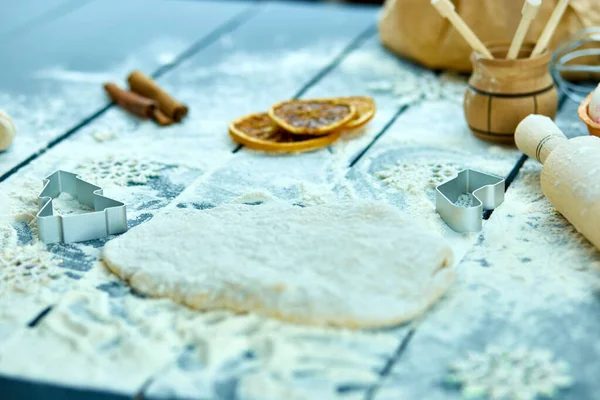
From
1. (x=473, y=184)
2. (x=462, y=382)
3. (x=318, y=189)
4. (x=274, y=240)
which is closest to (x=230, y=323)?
(x=274, y=240)

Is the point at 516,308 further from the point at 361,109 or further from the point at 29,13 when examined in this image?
the point at 29,13

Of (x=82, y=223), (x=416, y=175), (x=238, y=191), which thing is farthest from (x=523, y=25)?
(x=82, y=223)

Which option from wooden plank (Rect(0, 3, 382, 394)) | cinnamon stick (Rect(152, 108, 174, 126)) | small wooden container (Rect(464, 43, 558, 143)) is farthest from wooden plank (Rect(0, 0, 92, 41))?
small wooden container (Rect(464, 43, 558, 143))

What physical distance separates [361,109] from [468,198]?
0.36 m

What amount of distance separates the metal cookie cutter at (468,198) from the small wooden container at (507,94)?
178mm

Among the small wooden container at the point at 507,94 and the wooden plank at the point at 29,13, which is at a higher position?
the small wooden container at the point at 507,94

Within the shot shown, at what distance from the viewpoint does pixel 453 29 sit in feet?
5.97

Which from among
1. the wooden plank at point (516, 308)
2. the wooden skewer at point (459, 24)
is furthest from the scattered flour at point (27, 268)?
the wooden skewer at point (459, 24)

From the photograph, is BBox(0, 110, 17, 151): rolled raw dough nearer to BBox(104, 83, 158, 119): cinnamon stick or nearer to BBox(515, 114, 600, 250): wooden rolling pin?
BBox(104, 83, 158, 119): cinnamon stick

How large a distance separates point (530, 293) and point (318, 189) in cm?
42

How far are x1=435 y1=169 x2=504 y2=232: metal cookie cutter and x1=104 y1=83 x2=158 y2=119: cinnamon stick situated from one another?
2.21 feet

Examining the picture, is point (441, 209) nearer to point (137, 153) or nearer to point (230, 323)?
point (230, 323)

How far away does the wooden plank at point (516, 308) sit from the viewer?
0.94m

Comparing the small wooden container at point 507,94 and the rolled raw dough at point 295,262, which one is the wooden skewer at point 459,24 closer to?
the small wooden container at point 507,94
